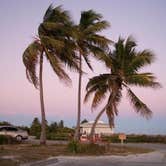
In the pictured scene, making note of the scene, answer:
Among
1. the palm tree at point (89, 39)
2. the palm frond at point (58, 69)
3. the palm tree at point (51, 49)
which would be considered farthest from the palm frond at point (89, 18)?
the palm frond at point (58, 69)

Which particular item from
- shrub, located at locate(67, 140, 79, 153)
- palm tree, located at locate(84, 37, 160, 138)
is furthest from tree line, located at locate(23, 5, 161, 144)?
shrub, located at locate(67, 140, 79, 153)

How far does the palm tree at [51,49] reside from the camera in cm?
3269

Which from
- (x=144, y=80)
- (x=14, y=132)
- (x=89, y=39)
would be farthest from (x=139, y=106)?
(x=14, y=132)

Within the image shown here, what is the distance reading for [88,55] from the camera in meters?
37.7

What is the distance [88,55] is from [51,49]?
461 cm

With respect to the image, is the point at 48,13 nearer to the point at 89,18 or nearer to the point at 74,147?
the point at 89,18

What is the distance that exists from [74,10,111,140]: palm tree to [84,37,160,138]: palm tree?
1.17 meters

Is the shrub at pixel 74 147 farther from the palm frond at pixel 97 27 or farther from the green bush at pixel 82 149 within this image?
the palm frond at pixel 97 27

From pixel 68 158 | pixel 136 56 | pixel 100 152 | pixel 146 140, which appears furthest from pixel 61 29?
pixel 146 140

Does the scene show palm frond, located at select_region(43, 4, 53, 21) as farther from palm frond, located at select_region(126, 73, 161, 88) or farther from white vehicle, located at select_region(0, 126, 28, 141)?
white vehicle, located at select_region(0, 126, 28, 141)

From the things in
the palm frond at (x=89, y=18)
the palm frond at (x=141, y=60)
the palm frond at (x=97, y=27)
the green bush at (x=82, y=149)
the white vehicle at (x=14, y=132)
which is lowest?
the green bush at (x=82, y=149)

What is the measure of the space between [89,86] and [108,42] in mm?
4295

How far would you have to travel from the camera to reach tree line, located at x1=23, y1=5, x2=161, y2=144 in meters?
33.3

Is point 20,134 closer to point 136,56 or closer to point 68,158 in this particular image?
point 136,56
